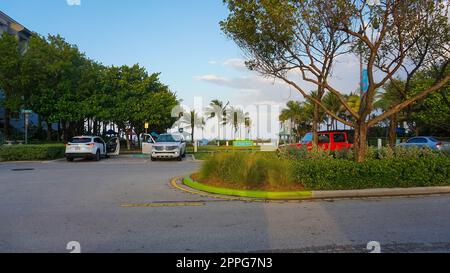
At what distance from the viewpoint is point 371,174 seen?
10.5 metres

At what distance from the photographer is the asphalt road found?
5.75m

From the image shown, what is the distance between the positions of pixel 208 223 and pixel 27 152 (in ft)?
65.4

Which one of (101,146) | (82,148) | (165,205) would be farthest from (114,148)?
(165,205)

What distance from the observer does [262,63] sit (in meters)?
13.9

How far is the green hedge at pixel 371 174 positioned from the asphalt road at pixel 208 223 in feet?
3.25

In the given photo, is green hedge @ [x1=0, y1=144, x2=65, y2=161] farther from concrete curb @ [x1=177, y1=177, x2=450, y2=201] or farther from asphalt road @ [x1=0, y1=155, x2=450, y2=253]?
concrete curb @ [x1=177, y1=177, x2=450, y2=201]

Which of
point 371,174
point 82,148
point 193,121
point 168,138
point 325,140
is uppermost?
point 193,121

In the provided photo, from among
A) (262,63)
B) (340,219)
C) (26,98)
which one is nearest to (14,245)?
(340,219)

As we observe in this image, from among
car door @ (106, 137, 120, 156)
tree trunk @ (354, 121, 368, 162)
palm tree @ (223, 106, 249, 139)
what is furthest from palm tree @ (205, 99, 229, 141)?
tree trunk @ (354, 121, 368, 162)

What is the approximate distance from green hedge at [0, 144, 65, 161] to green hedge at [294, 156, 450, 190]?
18450 mm

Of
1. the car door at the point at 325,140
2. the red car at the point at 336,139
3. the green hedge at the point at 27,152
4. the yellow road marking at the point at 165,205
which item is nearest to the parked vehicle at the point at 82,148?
the green hedge at the point at 27,152

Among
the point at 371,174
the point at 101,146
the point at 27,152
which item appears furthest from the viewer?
the point at 101,146

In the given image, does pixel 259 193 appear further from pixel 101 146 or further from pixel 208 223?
pixel 101 146
